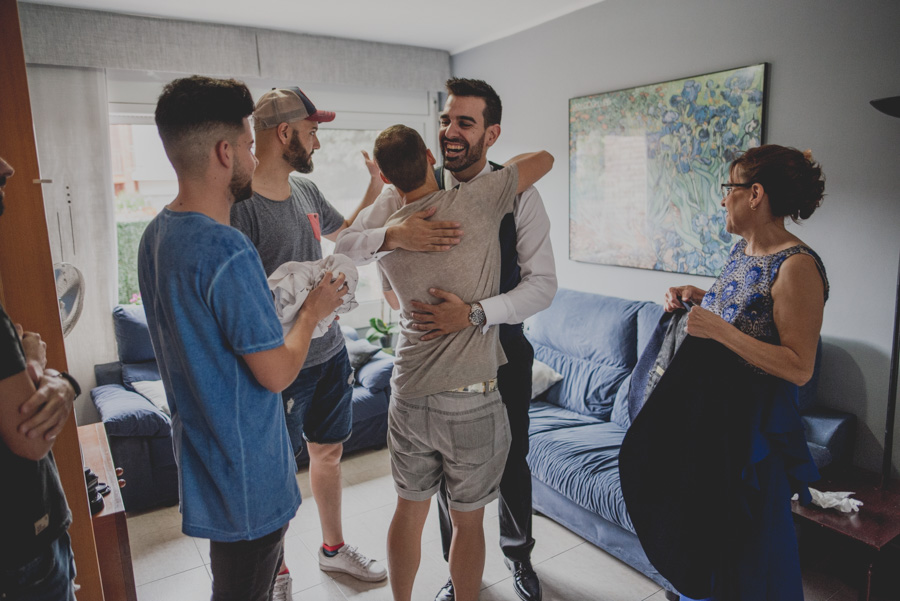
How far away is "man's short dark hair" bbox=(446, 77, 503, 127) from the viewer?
1.85 m

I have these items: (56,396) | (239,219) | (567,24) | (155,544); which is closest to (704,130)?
(567,24)

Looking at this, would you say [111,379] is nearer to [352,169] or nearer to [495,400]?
[352,169]

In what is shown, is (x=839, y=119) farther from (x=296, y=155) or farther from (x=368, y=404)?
(x=368, y=404)

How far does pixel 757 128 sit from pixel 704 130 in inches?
11.1

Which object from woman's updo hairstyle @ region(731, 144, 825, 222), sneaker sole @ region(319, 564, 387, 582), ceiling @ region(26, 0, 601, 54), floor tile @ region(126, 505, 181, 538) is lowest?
floor tile @ region(126, 505, 181, 538)

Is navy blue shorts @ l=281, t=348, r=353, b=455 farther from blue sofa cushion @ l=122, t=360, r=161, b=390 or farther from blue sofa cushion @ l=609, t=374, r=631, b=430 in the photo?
blue sofa cushion @ l=122, t=360, r=161, b=390

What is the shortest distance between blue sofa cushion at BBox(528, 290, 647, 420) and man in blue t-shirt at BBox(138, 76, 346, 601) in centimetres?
219

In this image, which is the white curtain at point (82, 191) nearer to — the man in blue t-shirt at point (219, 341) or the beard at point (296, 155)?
the beard at point (296, 155)

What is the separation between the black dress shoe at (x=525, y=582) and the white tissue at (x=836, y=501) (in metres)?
1.07

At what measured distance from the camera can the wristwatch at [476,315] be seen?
1678 mm

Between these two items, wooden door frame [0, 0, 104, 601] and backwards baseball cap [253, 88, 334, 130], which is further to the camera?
backwards baseball cap [253, 88, 334, 130]

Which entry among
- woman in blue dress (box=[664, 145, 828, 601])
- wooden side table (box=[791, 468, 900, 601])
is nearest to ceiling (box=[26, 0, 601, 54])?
woman in blue dress (box=[664, 145, 828, 601])

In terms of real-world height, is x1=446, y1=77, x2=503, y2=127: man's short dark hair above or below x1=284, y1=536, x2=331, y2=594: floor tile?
above

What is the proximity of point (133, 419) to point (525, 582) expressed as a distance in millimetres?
2138
